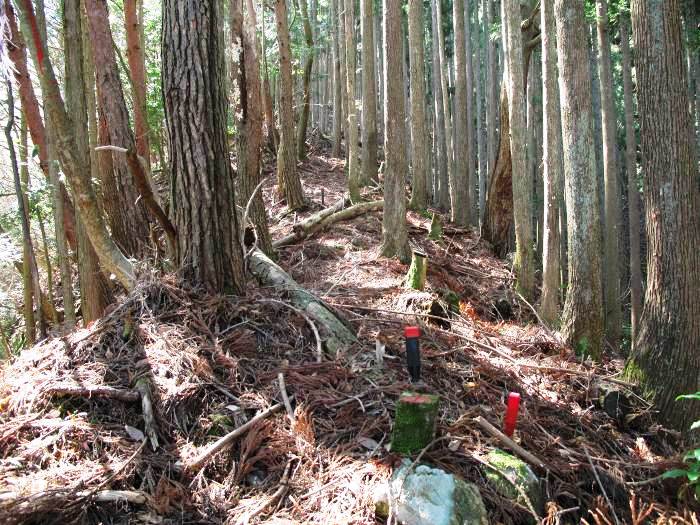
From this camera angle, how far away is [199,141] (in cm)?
456

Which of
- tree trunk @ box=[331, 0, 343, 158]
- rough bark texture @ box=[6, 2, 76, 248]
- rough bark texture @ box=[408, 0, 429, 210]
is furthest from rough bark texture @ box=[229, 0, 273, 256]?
tree trunk @ box=[331, 0, 343, 158]

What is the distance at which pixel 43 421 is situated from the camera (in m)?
3.44

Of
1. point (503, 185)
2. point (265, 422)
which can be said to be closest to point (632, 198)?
point (503, 185)

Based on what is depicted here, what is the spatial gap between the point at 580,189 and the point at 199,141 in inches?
171

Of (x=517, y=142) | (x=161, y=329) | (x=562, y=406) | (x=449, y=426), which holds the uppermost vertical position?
(x=517, y=142)

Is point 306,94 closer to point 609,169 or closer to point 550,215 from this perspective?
point 609,169

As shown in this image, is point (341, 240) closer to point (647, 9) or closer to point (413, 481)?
point (647, 9)

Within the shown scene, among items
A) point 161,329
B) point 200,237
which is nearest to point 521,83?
point 200,237

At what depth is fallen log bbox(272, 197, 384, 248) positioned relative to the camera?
925cm

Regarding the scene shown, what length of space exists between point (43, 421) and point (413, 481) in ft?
7.47

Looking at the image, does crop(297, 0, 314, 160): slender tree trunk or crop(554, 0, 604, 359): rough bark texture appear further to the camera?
crop(297, 0, 314, 160): slender tree trunk

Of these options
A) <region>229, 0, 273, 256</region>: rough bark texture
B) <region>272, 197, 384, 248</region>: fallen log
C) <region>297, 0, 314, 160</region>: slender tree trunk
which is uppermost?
<region>297, 0, 314, 160</region>: slender tree trunk

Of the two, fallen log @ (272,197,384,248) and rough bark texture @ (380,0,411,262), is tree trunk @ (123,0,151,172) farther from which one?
rough bark texture @ (380,0,411,262)

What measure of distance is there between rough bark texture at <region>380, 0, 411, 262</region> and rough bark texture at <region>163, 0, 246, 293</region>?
4.07 meters
